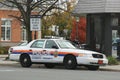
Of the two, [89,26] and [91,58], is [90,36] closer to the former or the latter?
[89,26]

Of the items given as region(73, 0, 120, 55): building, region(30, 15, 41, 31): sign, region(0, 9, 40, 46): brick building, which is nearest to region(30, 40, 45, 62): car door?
region(30, 15, 41, 31): sign

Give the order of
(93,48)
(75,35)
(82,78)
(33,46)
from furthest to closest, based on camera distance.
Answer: (75,35) → (93,48) → (33,46) → (82,78)

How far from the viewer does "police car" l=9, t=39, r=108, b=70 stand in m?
22.7

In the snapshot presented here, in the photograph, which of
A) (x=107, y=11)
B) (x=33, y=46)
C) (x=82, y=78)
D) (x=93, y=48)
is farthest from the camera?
(x=93, y=48)

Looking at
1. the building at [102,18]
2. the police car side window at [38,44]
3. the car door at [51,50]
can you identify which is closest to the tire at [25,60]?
the police car side window at [38,44]

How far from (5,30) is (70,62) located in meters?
33.6

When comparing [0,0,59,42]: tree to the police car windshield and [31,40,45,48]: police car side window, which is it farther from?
the police car windshield

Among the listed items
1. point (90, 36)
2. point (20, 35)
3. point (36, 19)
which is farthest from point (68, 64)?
point (20, 35)

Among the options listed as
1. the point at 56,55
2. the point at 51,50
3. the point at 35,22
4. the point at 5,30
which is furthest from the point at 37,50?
the point at 5,30

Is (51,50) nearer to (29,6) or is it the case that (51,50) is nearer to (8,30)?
(29,6)

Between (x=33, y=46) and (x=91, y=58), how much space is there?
3.84m

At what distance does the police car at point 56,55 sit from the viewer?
Answer: 22719 mm

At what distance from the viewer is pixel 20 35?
57.0 meters

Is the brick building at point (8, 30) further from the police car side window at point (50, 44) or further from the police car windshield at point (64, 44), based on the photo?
the police car windshield at point (64, 44)
